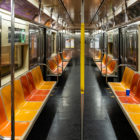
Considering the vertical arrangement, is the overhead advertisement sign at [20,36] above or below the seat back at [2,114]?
above

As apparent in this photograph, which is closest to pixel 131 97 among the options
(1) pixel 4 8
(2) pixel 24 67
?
(2) pixel 24 67

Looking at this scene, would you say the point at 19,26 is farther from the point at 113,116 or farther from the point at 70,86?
the point at 70,86

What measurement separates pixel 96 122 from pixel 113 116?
0.47m

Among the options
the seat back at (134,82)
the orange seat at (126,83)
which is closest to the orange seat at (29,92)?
the orange seat at (126,83)

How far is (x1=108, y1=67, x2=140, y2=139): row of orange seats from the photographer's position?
282cm

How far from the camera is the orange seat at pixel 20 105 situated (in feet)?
9.03

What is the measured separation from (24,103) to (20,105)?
158 millimetres

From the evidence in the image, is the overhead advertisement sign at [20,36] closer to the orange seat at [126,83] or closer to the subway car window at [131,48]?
the orange seat at [126,83]

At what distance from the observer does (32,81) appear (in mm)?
4254

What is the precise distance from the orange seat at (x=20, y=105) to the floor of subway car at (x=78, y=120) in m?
0.39

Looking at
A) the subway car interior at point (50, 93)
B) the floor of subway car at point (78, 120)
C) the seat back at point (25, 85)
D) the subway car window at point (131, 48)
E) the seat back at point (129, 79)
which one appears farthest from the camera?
the subway car window at point (131, 48)

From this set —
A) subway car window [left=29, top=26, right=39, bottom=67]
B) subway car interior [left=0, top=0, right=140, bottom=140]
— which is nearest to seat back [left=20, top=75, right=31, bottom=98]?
subway car interior [left=0, top=0, right=140, bottom=140]

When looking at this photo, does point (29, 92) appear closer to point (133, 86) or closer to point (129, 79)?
point (133, 86)

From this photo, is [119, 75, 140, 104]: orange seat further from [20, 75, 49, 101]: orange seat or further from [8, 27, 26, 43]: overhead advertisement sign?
[8, 27, 26, 43]: overhead advertisement sign
